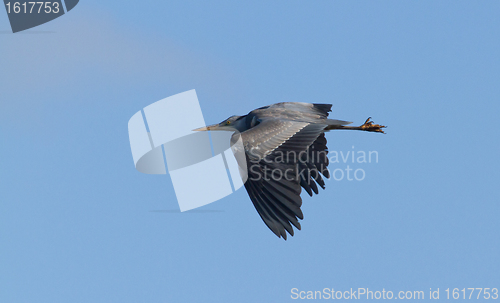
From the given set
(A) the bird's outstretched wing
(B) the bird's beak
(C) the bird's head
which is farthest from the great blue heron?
(B) the bird's beak

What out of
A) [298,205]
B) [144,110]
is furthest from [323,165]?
[144,110]

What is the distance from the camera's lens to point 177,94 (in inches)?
576

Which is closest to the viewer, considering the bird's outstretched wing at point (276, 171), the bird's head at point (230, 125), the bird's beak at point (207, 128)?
the bird's outstretched wing at point (276, 171)

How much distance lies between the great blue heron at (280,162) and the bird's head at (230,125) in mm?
892

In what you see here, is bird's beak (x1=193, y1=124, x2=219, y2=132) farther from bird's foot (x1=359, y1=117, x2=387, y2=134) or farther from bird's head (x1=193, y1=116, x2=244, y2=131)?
bird's foot (x1=359, y1=117, x2=387, y2=134)

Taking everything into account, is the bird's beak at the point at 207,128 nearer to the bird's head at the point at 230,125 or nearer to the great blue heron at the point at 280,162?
the bird's head at the point at 230,125

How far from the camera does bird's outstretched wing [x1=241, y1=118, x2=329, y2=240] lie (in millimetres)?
12945

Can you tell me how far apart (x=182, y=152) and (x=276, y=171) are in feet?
10.8

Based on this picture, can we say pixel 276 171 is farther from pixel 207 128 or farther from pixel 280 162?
pixel 207 128

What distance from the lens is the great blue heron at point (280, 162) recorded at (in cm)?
1298

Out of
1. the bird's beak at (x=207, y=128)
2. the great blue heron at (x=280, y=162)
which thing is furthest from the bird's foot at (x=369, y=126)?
the bird's beak at (x=207, y=128)

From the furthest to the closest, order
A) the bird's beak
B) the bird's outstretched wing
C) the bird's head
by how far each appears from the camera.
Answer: the bird's head, the bird's beak, the bird's outstretched wing

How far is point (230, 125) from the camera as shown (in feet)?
56.9

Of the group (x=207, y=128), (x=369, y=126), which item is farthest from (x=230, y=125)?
(x=369, y=126)
